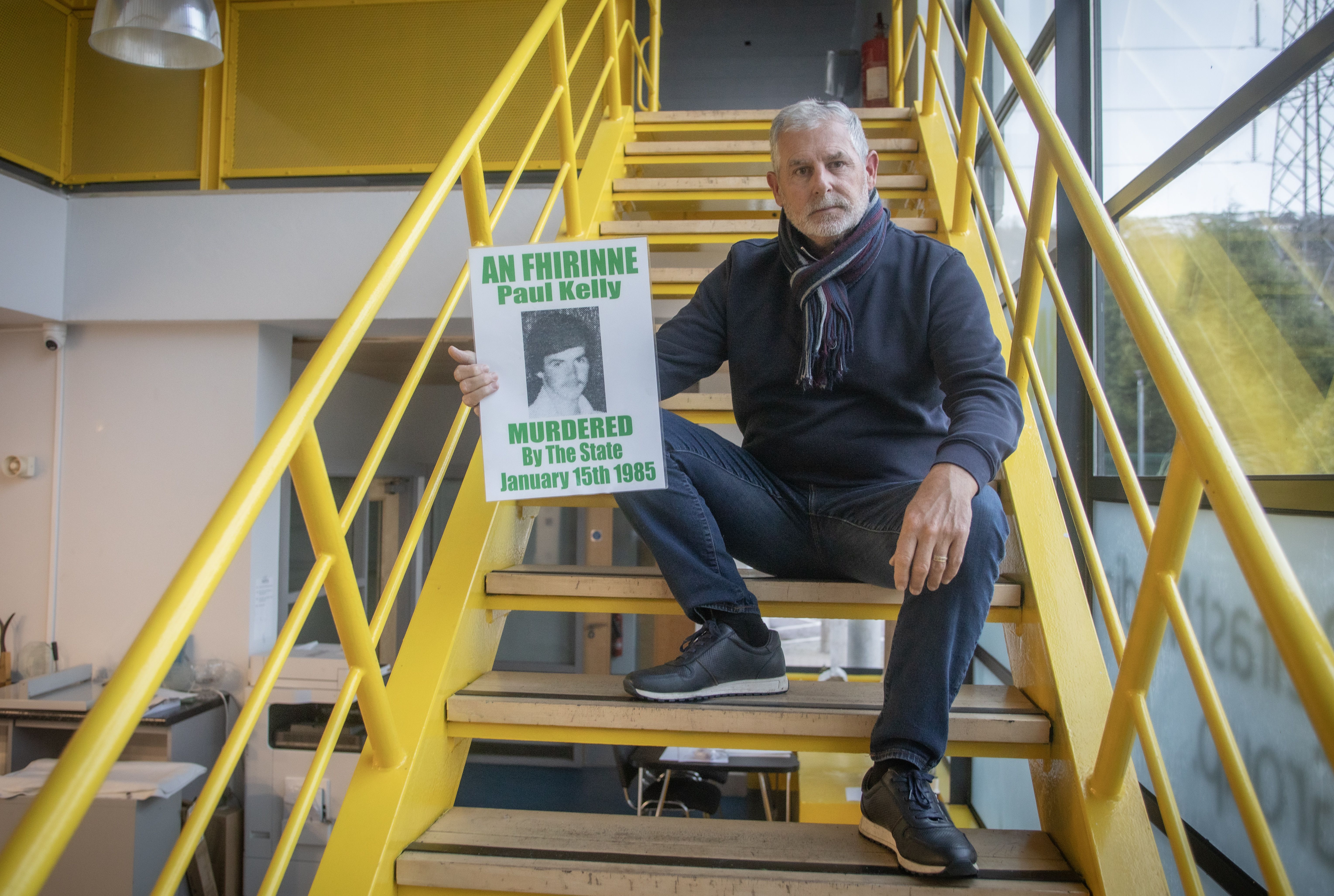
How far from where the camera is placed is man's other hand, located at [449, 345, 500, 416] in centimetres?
127

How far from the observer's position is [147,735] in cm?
369

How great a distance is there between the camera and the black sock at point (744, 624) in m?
1.34

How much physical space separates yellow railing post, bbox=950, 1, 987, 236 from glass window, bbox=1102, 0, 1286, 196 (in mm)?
391

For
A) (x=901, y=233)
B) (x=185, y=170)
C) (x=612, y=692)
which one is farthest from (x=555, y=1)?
(x=185, y=170)

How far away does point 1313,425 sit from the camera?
4.64ft

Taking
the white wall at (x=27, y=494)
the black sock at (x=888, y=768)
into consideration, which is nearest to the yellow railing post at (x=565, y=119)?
the black sock at (x=888, y=768)

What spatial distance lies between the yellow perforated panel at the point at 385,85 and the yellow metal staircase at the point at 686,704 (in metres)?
1.97

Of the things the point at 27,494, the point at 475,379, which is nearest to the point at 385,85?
the point at 27,494

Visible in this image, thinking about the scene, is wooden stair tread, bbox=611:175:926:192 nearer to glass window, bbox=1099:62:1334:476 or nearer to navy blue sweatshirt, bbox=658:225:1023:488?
glass window, bbox=1099:62:1334:476

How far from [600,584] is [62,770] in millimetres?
917

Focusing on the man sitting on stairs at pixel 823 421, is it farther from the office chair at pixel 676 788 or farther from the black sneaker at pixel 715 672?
the office chair at pixel 676 788

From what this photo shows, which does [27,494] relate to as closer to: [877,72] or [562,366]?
[562,366]

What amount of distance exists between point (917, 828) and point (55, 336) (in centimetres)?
438

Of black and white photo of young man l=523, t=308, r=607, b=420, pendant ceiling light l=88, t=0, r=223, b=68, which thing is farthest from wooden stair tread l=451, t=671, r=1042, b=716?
pendant ceiling light l=88, t=0, r=223, b=68
